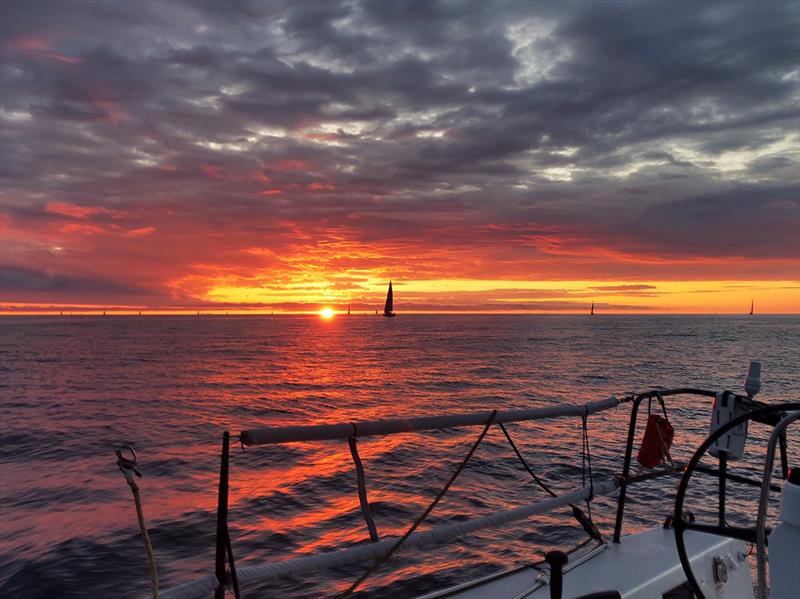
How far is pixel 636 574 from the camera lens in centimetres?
394

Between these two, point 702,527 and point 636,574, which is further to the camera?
point 636,574

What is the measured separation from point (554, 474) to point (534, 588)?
422 inches

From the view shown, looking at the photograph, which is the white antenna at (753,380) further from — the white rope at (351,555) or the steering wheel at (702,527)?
the steering wheel at (702,527)

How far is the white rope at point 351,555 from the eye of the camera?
8.94ft

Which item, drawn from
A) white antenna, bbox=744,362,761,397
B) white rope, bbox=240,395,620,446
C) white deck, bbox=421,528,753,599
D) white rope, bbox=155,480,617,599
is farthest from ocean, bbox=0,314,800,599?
white antenna, bbox=744,362,761,397

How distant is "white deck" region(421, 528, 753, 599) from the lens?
3734 mm

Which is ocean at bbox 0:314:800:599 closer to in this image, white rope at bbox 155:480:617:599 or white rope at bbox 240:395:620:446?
white rope at bbox 155:480:617:599

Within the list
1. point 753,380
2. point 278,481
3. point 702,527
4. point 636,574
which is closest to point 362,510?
point 702,527

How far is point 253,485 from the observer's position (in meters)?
13.3

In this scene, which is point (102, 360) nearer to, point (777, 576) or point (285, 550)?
point (285, 550)

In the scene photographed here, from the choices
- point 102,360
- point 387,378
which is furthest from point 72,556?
point 102,360

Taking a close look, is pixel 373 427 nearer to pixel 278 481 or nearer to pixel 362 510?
pixel 362 510

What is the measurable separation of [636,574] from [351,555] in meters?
2.27

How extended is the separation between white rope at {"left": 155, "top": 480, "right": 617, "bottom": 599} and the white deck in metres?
0.46
